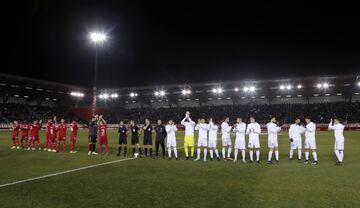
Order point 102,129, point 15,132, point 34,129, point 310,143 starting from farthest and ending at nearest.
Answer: point 15,132 → point 34,129 → point 102,129 → point 310,143

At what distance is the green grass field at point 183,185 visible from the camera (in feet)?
29.3

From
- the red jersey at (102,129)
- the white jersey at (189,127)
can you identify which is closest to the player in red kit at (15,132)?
the red jersey at (102,129)

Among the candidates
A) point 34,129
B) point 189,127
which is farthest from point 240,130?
point 34,129

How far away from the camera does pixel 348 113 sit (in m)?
54.4

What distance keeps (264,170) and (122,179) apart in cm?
647

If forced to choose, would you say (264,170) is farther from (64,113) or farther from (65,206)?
(64,113)

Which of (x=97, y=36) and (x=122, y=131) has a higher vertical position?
(x=97, y=36)

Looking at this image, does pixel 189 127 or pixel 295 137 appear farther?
pixel 189 127

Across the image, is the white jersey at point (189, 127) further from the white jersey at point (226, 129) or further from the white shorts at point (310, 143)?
the white shorts at point (310, 143)

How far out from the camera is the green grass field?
8.94 meters

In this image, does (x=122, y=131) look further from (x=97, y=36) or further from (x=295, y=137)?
(x=97, y=36)

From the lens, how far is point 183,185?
1109cm

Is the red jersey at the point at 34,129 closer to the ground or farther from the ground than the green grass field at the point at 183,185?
farther from the ground

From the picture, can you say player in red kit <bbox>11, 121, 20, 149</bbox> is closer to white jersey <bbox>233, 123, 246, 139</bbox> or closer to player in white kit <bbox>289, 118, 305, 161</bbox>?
white jersey <bbox>233, 123, 246, 139</bbox>
